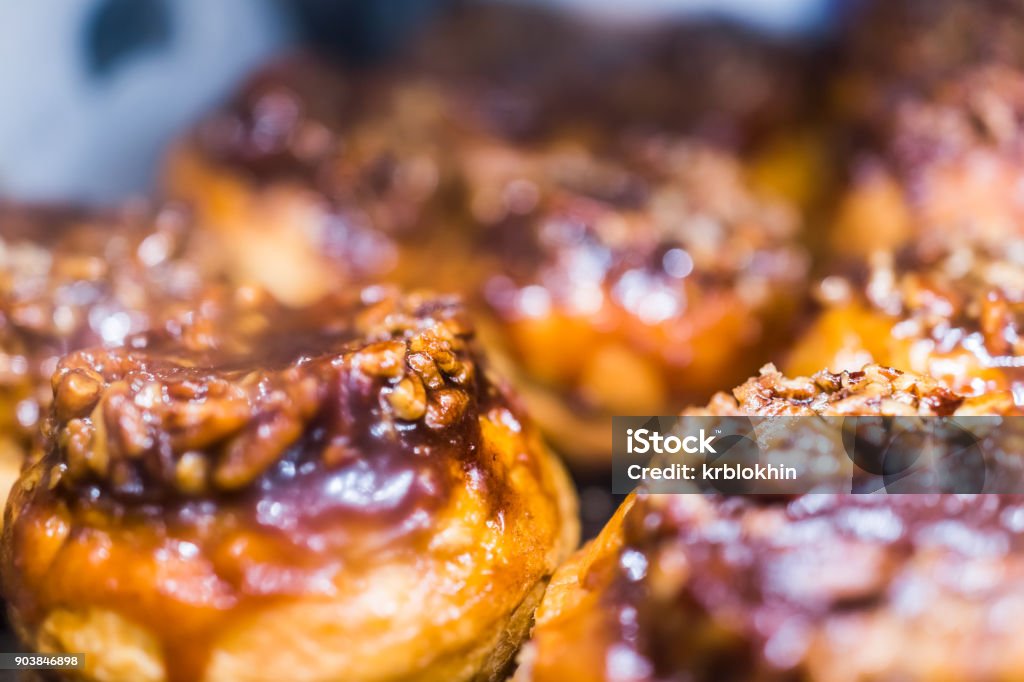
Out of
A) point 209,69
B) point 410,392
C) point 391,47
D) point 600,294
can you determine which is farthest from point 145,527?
point 391,47

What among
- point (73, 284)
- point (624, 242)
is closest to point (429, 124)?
point (624, 242)

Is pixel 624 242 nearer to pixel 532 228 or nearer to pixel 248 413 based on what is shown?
pixel 532 228

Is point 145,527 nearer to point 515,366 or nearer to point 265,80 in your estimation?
point 515,366

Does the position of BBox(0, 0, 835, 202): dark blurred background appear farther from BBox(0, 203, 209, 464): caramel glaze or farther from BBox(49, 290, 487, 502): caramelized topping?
BBox(49, 290, 487, 502): caramelized topping

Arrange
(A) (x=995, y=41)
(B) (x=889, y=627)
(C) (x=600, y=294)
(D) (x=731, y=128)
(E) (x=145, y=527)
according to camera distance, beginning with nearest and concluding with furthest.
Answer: (B) (x=889, y=627) → (E) (x=145, y=527) → (C) (x=600, y=294) → (A) (x=995, y=41) → (D) (x=731, y=128)

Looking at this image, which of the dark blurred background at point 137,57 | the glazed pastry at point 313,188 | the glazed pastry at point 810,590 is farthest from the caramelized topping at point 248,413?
the dark blurred background at point 137,57

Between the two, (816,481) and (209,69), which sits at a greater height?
(209,69)
